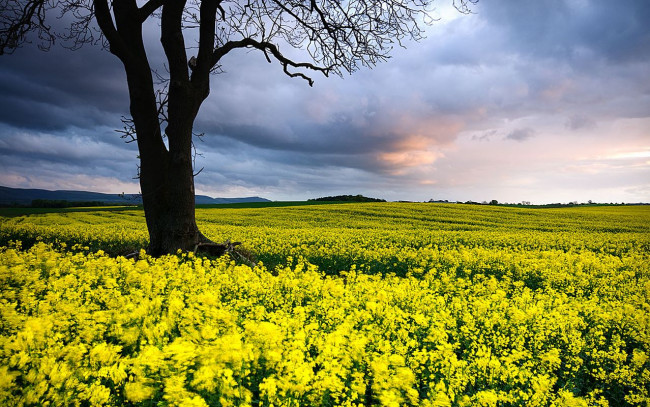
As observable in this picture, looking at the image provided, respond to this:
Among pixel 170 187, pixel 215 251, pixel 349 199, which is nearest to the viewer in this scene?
pixel 170 187

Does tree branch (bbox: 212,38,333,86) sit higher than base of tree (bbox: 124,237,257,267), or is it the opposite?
tree branch (bbox: 212,38,333,86)

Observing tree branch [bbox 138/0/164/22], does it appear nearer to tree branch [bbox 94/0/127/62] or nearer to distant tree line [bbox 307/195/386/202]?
tree branch [bbox 94/0/127/62]

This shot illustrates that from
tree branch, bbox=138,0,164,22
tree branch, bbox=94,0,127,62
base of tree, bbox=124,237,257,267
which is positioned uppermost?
tree branch, bbox=138,0,164,22

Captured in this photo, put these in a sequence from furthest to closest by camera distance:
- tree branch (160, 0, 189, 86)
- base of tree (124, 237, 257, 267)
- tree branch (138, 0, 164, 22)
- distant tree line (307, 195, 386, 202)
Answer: distant tree line (307, 195, 386, 202) < base of tree (124, 237, 257, 267) < tree branch (138, 0, 164, 22) < tree branch (160, 0, 189, 86)

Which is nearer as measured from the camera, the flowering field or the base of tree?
the flowering field

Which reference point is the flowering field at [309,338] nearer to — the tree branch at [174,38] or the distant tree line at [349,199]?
the tree branch at [174,38]

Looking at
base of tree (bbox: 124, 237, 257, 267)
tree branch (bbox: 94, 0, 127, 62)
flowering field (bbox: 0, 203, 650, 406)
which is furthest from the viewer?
base of tree (bbox: 124, 237, 257, 267)

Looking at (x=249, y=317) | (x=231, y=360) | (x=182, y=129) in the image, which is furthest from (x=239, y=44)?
(x=231, y=360)

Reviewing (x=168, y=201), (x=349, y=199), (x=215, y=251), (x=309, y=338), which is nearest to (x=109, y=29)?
(x=168, y=201)

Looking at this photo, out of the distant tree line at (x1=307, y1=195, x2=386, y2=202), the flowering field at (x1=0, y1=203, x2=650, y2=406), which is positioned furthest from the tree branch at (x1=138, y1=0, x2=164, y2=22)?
the distant tree line at (x1=307, y1=195, x2=386, y2=202)

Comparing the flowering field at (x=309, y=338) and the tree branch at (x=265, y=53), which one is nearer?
the flowering field at (x=309, y=338)

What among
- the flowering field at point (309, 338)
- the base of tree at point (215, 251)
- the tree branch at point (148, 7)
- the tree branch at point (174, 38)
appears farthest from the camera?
the base of tree at point (215, 251)

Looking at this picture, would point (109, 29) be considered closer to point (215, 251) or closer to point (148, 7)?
point (148, 7)

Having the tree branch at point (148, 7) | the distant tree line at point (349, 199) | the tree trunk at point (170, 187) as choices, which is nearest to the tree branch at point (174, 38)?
the tree branch at point (148, 7)
